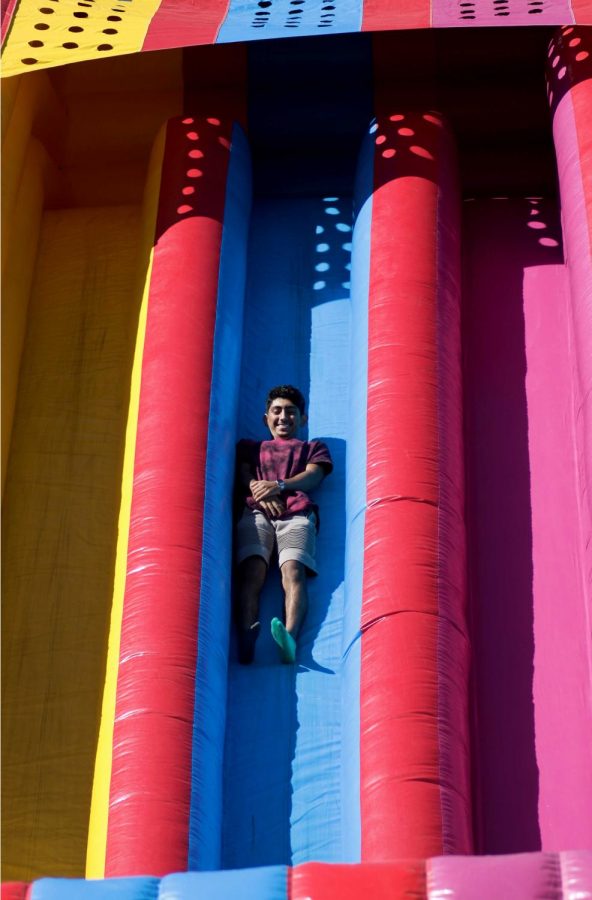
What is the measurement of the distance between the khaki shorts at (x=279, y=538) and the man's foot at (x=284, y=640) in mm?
264

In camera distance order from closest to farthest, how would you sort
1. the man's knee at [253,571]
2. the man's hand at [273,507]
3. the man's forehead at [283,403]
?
the man's knee at [253,571]
the man's hand at [273,507]
the man's forehead at [283,403]

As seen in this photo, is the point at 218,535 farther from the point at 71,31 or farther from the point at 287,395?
the point at 71,31

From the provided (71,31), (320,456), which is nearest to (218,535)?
(320,456)

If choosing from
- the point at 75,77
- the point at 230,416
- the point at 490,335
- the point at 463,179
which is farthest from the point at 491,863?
the point at 75,77

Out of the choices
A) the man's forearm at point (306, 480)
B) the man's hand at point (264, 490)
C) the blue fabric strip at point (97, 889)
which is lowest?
the blue fabric strip at point (97, 889)

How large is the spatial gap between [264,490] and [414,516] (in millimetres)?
618

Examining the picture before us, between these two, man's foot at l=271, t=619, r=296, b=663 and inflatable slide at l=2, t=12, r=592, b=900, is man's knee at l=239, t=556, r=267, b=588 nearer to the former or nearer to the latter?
inflatable slide at l=2, t=12, r=592, b=900

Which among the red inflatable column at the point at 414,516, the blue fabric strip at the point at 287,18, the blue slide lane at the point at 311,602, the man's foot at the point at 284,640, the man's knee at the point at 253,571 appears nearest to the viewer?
the red inflatable column at the point at 414,516

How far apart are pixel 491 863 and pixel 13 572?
232 cm

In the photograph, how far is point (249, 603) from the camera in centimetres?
558

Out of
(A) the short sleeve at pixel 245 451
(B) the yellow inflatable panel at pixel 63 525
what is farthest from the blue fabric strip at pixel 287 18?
(A) the short sleeve at pixel 245 451

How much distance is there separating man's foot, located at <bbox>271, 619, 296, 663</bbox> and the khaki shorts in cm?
26

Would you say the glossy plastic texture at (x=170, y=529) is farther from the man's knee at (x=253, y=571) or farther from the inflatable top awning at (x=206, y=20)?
the inflatable top awning at (x=206, y=20)

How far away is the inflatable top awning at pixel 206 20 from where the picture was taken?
6.04 meters
